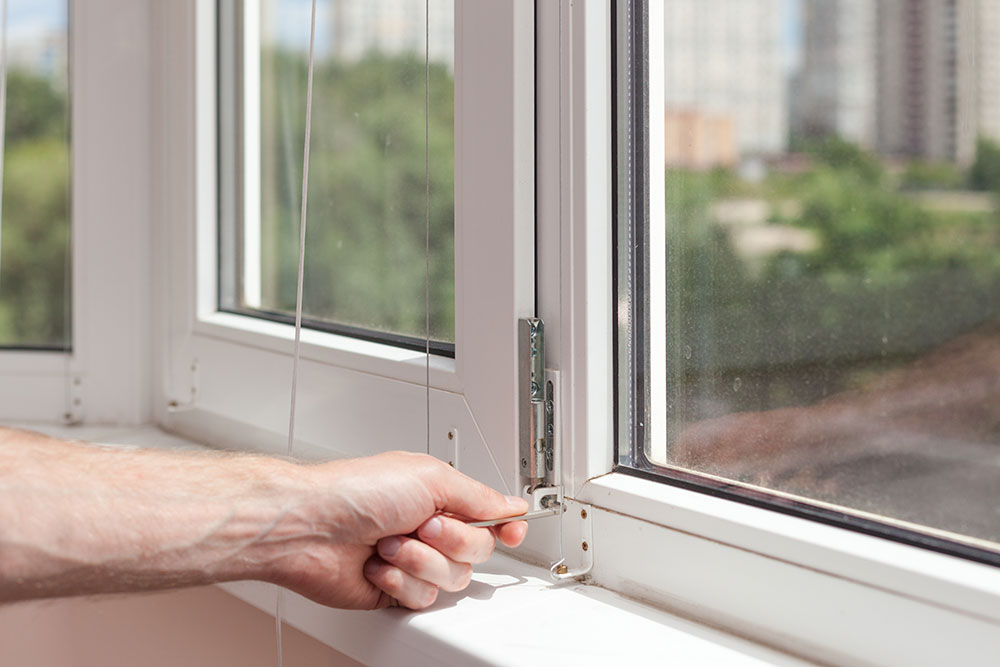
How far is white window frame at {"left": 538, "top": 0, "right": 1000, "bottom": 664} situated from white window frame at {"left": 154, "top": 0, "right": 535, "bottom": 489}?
0.09 ft

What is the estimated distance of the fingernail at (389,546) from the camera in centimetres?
59

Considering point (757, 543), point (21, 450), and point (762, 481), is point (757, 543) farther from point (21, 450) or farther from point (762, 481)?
point (21, 450)

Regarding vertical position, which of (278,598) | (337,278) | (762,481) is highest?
(337,278)

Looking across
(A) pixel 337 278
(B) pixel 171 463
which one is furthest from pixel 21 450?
(A) pixel 337 278

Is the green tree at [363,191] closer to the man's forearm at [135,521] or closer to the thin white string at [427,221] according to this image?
the thin white string at [427,221]

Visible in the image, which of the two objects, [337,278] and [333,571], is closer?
[333,571]

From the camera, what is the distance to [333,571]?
588 millimetres

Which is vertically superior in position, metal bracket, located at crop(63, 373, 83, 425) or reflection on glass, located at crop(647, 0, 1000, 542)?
reflection on glass, located at crop(647, 0, 1000, 542)

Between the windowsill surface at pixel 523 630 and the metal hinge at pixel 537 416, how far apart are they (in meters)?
0.06

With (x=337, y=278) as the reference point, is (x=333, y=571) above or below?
below

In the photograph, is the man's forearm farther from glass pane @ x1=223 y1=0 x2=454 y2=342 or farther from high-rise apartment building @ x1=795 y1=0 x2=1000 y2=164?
high-rise apartment building @ x1=795 y1=0 x2=1000 y2=164

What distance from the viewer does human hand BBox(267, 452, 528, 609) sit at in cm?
58

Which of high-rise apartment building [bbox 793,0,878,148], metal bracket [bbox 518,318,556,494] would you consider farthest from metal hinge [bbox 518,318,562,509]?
high-rise apartment building [bbox 793,0,878,148]

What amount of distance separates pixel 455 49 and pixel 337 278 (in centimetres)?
31
